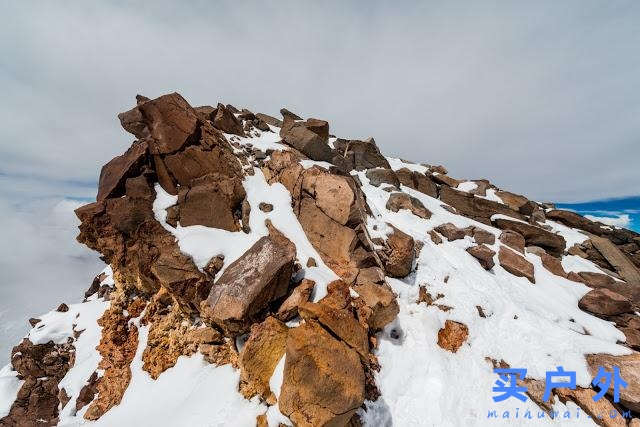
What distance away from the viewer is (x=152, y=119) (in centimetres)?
1431

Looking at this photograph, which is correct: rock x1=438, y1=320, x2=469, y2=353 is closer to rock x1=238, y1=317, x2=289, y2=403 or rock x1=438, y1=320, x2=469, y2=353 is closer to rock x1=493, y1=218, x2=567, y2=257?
rock x1=238, y1=317, x2=289, y2=403

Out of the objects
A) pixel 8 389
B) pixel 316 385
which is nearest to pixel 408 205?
pixel 316 385

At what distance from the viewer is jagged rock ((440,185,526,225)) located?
24.8 metres

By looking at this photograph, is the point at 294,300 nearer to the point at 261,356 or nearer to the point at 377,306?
the point at 261,356

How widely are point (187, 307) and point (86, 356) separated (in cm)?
781

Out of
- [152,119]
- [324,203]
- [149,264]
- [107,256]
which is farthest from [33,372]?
[324,203]

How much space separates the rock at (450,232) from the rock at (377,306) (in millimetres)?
8790

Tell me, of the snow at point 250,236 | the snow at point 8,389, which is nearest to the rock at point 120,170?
the snow at point 250,236

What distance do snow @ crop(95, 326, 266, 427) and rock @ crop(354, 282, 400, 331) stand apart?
16.1 ft

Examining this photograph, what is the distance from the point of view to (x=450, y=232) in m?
18.5

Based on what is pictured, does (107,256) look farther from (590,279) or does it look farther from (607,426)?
(590,279)

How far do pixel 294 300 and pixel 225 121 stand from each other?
14.6m

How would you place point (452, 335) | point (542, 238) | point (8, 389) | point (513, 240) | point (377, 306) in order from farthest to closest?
point (542, 238)
point (513, 240)
point (8, 389)
point (452, 335)
point (377, 306)

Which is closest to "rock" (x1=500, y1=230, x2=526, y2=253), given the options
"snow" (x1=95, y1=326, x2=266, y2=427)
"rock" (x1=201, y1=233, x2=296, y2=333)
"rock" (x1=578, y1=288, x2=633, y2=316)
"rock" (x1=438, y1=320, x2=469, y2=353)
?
"rock" (x1=578, y1=288, x2=633, y2=316)
